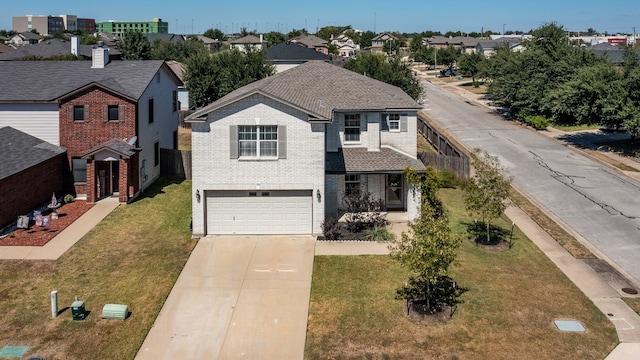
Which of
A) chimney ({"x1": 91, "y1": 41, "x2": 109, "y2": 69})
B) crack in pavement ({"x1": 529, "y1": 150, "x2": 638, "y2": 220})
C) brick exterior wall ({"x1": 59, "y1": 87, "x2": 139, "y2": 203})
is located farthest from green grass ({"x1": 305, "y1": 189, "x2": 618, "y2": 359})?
chimney ({"x1": 91, "y1": 41, "x2": 109, "y2": 69})

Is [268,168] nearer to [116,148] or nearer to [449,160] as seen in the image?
[116,148]

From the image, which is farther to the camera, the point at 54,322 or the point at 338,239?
the point at 338,239

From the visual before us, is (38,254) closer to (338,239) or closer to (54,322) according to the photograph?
(54,322)

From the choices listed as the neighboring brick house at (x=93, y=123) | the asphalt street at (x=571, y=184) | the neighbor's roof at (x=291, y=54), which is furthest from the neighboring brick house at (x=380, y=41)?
the neighboring brick house at (x=93, y=123)

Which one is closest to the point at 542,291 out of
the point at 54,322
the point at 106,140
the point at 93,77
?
the point at 54,322

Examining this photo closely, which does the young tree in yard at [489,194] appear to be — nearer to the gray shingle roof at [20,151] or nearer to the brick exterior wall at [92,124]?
the brick exterior wall at [92,124]

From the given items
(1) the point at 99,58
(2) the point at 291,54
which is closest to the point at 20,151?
(1) the point at 99,58

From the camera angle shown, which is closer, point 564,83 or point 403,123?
point 403,123
